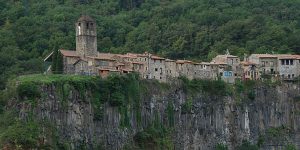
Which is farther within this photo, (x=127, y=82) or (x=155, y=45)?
(x=155, y=45)

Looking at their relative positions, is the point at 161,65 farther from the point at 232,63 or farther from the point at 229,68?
the point at 232,63

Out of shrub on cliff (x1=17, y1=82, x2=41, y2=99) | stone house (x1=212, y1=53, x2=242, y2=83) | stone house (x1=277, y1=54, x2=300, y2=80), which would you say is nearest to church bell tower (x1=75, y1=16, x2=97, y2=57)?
shrub on cliff (x1=17, y1=82, x2=41, y2=99)

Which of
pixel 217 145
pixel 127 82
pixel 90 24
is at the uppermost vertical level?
pixel 90 24

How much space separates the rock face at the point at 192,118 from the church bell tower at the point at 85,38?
757cm

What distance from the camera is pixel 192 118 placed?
307 feet

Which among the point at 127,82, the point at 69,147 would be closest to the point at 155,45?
the point at 127,82

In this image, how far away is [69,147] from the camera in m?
77.8

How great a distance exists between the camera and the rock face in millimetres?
79250

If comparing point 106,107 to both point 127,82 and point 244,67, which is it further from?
point 244,67

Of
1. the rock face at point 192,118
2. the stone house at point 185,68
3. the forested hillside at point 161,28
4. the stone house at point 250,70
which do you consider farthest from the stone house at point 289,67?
the stone house at point 185,68

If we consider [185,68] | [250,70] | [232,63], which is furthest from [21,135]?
[250,70]

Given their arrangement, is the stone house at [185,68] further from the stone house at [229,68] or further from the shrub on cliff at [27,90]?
the shrub on cliff at [27,90]

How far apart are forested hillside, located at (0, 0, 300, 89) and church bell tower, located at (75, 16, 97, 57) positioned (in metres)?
9.85

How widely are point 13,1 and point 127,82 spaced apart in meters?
50.4
